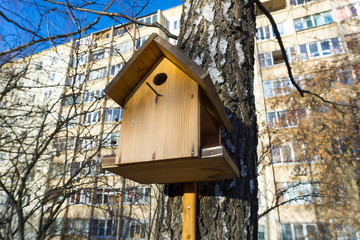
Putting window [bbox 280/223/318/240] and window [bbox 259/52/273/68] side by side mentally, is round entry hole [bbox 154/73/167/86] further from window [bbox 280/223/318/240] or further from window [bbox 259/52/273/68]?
window [bbox 259/52/273/68]

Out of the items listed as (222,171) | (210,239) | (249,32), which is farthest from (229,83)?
(210,239)

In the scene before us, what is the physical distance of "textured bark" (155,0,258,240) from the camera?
1.32m

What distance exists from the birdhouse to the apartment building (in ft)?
25.5

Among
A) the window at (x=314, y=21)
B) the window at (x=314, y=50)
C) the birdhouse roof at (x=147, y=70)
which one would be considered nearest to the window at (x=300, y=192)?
the birdhouse roof at (x=147, y=70)

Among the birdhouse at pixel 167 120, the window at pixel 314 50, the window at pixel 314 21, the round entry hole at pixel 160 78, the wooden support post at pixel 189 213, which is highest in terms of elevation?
the window at pixel 314 21

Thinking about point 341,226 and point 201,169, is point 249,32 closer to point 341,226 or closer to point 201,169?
point 201,169

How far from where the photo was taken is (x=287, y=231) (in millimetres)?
12281

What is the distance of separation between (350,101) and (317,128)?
5.90 ft

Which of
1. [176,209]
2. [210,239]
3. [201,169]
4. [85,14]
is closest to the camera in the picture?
[201,169]

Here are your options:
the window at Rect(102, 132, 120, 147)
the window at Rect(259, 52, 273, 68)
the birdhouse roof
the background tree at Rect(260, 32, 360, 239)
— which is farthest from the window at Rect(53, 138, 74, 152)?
the window at Rect(259, 52, 273, 68)

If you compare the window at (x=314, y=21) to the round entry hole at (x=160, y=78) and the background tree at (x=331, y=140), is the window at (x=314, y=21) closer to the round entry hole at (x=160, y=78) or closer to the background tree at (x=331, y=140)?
the background tree at (x=331, y=140)

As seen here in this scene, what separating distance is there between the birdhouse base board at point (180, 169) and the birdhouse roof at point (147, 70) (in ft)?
0.90

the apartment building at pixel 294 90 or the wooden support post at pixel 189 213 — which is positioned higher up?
the apartment building at pixel 294 90

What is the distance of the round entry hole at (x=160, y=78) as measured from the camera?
1.44 meters
